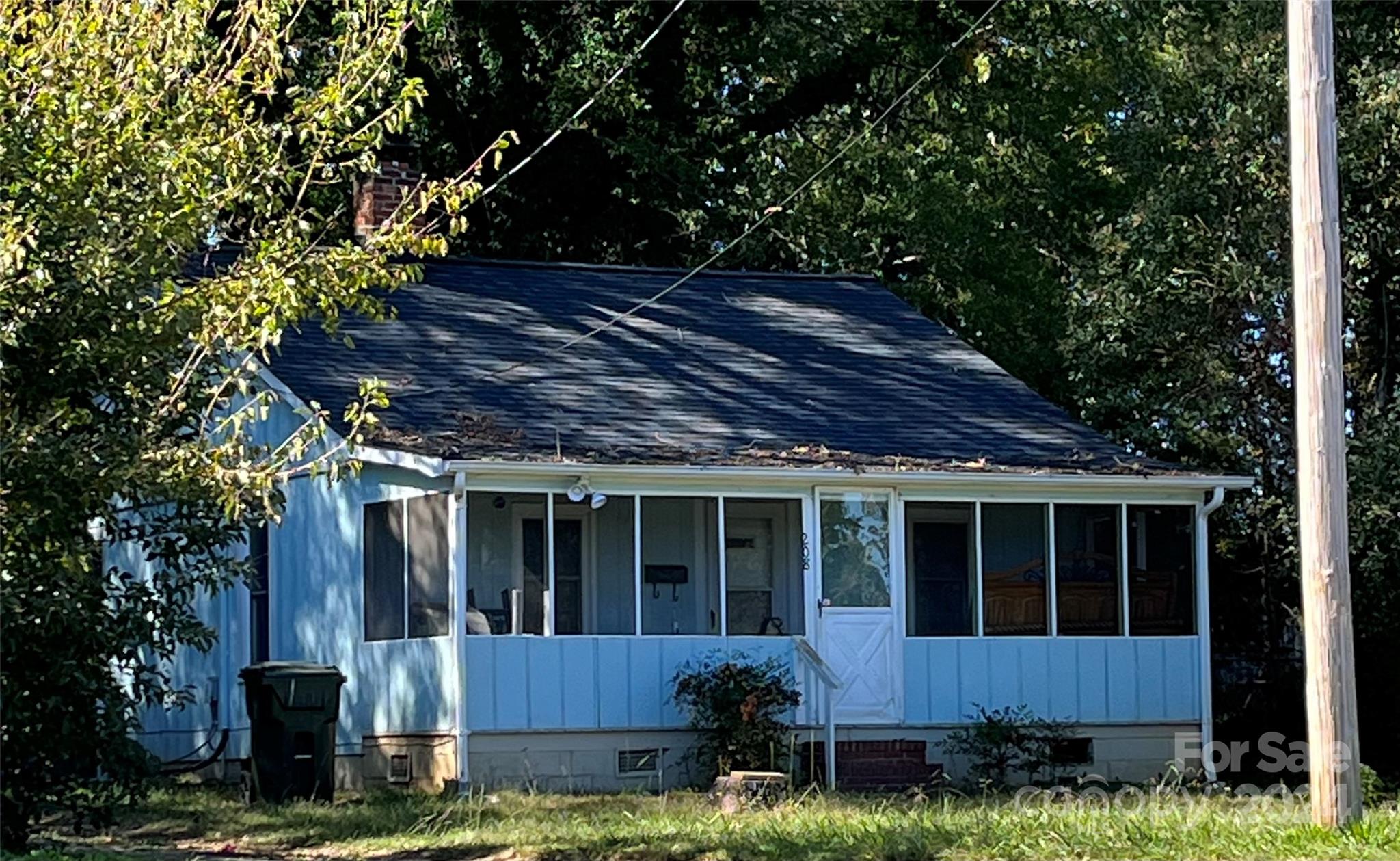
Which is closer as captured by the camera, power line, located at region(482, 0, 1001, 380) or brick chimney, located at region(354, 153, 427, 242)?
power line, located at region(482, 0, 1001, 380)

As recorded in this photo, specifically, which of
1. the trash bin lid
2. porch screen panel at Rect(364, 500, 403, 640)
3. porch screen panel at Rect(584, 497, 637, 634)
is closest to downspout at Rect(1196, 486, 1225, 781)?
porch screen panel at Rect(584, 497, 637, 634)

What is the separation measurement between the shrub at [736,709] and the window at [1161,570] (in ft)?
13.6

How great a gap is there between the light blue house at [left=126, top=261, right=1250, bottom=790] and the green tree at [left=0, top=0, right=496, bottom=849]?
14.6ft

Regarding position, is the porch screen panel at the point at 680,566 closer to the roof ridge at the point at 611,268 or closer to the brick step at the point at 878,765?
the brick step at the point at 878,765

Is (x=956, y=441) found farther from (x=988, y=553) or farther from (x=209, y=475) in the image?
(x=209, y=475)

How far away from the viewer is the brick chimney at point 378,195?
23.8 m

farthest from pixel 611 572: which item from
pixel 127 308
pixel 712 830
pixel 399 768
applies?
pixel 127 308

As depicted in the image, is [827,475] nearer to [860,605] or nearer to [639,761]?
[860,605]

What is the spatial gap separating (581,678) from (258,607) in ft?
14.9

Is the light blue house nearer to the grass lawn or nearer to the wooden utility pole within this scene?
the grass lawn

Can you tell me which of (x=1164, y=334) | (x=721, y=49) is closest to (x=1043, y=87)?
(x=721, y=49)

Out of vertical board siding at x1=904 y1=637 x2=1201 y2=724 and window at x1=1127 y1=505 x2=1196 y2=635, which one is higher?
window at x1=1127 y1=505 x2=1196 y2=635

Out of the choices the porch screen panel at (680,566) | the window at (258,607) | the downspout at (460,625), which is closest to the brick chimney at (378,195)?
the window at (258,607)

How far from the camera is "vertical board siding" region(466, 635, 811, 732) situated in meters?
18.4
